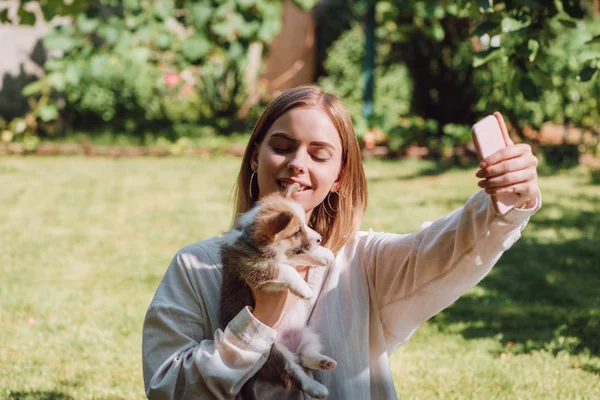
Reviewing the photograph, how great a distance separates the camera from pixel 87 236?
7145 mm

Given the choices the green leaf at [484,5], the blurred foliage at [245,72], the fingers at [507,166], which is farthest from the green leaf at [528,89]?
the blurred foliage at [245,72]

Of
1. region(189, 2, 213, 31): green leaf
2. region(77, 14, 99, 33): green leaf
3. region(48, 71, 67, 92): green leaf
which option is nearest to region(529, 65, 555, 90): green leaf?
region(189, 2, 213, 31): green leaf

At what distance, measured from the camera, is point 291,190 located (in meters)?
2.25

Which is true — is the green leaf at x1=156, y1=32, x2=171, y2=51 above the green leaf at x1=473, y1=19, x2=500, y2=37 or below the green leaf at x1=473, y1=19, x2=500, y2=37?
below

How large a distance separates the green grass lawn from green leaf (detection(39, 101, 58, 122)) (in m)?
1.09

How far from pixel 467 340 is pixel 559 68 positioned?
632 centimetres

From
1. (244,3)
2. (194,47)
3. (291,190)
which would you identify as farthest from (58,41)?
(291,190)

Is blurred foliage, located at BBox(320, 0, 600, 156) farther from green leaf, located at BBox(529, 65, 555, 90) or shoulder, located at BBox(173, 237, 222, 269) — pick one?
shoulder, located at BBox(173, 237, 222, 269)

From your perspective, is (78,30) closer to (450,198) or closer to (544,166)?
(450,198)

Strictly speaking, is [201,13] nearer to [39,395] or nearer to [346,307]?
[39,395]

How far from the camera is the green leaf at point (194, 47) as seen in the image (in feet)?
34.1

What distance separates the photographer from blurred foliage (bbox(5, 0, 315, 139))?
10.4 metres

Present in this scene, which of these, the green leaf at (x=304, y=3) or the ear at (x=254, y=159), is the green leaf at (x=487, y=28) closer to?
the ear at (x=254, y=159)

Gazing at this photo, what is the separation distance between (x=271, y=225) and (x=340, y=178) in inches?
23.5
